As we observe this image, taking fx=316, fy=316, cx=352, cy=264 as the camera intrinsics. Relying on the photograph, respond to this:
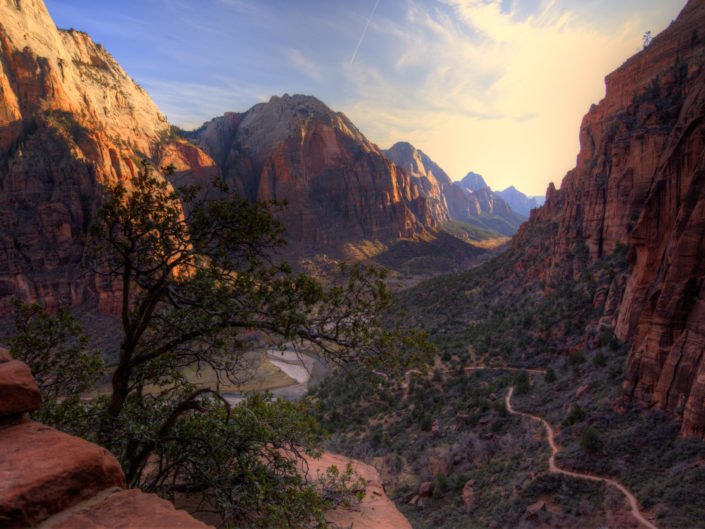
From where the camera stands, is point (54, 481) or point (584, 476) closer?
point (54, 481)

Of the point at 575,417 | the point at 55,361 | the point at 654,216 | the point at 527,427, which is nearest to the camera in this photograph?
the point at 55,361

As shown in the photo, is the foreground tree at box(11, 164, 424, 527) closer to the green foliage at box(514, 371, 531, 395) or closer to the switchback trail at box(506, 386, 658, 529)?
the switchback trail at box(506, 386, 658, 529)

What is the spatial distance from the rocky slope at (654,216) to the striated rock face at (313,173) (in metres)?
57.8

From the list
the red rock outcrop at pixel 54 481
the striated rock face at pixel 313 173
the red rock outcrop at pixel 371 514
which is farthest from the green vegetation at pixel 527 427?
the striated rock face at pixel 313 173

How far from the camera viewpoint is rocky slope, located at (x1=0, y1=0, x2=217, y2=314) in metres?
40.3

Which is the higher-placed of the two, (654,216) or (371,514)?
(654,216)

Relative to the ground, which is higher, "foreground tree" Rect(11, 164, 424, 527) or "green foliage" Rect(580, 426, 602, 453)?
"foreground tree" Rect(11, 164, 424, 527)

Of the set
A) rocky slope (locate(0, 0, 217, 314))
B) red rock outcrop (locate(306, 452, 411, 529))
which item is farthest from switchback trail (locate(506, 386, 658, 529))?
rocky slope (locate(0, 0, 217, 314))

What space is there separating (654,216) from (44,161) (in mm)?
64729

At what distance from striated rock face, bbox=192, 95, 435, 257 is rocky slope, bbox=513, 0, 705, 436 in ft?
190

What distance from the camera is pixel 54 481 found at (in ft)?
10.00

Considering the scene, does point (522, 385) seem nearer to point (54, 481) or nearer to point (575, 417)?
point (575, 417)

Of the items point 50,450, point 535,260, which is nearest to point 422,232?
point 535,260

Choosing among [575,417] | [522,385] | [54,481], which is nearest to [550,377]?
[522,385]
